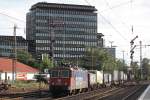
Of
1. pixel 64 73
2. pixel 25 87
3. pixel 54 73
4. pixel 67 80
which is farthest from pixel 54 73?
pixel 25 87

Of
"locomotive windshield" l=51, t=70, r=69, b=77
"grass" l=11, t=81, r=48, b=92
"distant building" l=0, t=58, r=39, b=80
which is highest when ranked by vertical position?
"locomotive windshield" l=51, t=70, r=69, b=77

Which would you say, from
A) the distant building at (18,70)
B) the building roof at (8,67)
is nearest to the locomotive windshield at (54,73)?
the building roof at (8,67)

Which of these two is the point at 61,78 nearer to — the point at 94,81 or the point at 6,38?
the point at 94,81

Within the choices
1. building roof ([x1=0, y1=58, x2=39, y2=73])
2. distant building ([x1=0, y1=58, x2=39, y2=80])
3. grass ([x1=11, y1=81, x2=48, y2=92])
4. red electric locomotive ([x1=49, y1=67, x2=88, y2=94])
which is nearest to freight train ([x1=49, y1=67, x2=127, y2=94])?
red electric locomotive ([x1=49, y1=67, x2=88, y2=94])

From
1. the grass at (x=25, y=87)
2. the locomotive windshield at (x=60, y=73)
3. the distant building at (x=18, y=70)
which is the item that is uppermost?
the locomotive windshield at (x=60, y=73)

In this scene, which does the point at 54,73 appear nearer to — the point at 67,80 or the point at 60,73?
the point at 60,73

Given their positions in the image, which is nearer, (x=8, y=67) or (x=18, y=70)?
(x=8, y=67)

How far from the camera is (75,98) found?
40625mm

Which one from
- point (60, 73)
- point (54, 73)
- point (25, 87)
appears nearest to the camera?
point (60, 73)

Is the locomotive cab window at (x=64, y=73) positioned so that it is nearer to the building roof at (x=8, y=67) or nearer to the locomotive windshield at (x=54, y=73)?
the locomotive windshield at (x=54, y=73)

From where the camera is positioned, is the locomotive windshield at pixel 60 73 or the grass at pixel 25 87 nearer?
the locomotive windshield at pixel 60 73

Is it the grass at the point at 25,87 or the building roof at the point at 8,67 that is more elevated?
the building roof at the point at 8,67

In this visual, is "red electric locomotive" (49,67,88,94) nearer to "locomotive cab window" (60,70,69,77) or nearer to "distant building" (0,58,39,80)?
"locomotive cab window" (60,70,69,77)

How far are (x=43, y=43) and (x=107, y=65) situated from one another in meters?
61.7
